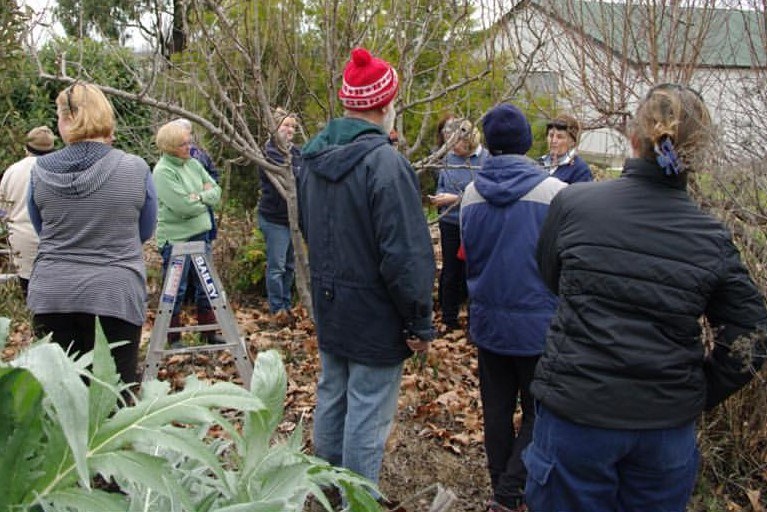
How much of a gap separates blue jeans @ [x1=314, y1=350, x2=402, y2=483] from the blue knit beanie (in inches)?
43.5

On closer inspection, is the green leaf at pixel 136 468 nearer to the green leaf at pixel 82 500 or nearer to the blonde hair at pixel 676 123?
the green leaf at pixel 82 500

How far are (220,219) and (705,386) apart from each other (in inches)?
245

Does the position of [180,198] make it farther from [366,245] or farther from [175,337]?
[366,245]

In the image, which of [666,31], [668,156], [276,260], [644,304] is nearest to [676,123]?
[668,156]

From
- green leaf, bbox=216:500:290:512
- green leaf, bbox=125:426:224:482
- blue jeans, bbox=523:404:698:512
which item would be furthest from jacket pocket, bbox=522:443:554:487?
green leaf, bbox=125:426:224:482

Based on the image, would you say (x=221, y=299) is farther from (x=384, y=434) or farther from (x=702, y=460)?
(x=702, y=460)

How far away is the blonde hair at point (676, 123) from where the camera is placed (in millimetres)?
2481

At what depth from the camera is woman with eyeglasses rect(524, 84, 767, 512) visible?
2.45 m

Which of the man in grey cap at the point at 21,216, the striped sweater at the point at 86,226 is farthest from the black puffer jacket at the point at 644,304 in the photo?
the man in grey cap at the point at 21,216

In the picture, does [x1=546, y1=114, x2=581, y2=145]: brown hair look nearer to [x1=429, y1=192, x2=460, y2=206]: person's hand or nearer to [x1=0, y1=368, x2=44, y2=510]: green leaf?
[x1=429, y1=192, x2=460, y2=206]: person's hand

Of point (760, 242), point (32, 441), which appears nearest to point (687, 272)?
point (760, 242)

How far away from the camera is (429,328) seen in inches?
131

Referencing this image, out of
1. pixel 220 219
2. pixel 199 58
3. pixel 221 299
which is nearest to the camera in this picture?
pixel 221 299

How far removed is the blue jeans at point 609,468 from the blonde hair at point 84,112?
2.33 metres
